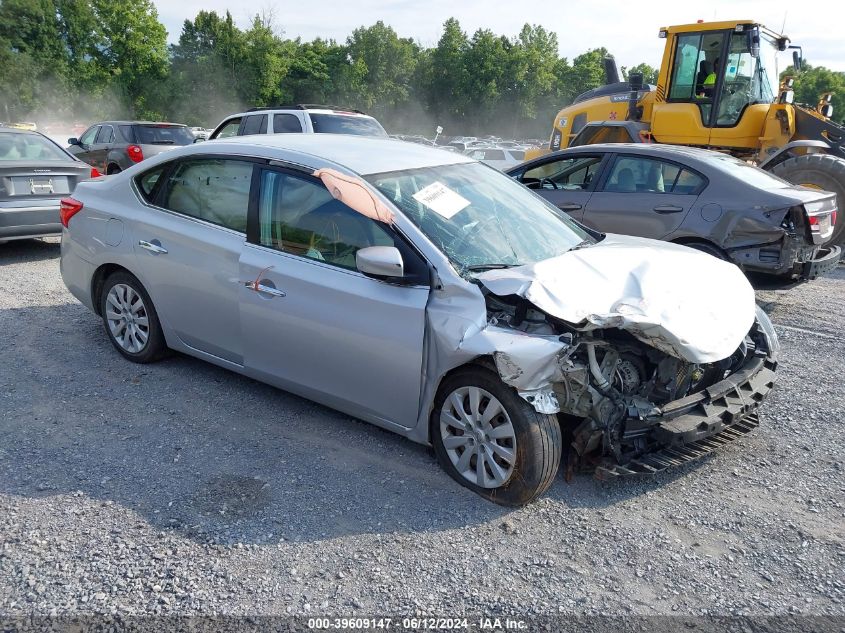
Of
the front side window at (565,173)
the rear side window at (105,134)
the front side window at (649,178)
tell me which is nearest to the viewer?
the front side window at (649,178)

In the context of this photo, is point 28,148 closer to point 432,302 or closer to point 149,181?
point 149,181

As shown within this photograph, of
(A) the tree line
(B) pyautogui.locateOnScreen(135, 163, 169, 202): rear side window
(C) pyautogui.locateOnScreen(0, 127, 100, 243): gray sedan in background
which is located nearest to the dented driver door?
(B) pyautogui.locateOnScreen(135, 163, 169, 202): rear side window

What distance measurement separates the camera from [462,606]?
278 cm

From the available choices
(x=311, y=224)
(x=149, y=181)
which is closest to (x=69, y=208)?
(x=149, y=181)

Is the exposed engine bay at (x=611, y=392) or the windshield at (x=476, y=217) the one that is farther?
the windshield at (x=476, y=217)

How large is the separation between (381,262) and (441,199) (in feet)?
2.38

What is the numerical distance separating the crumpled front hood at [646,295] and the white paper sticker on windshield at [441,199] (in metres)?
0.56

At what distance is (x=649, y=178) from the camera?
7.24 meters

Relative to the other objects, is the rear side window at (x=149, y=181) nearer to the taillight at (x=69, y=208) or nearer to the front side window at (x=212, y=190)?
the front side window at (x=212, y=190)

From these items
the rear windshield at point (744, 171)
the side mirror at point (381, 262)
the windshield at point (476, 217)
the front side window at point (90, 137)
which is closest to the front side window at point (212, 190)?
the windshield at point (476, 217)

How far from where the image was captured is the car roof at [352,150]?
4098mm

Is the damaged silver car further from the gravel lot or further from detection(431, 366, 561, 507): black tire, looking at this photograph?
the gravel lot

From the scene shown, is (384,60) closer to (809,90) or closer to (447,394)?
(809,90)

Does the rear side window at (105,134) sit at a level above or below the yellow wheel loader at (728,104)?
below
